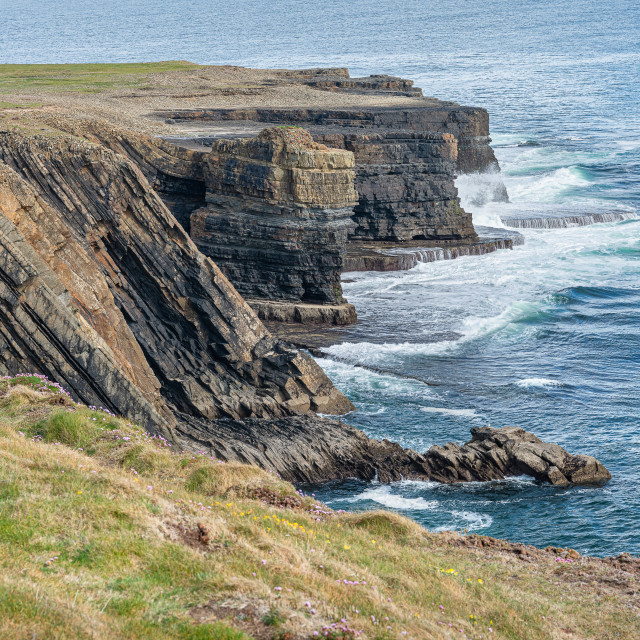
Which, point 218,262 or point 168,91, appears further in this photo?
point 168,91

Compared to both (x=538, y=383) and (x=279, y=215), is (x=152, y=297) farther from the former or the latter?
(x=538, y=383)

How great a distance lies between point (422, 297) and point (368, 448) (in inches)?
794

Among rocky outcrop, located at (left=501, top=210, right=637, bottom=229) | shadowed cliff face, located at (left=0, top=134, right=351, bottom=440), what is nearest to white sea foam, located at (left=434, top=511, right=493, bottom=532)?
shadowed cliff face, located at (left=0, top=134, right=351, bottom=440)

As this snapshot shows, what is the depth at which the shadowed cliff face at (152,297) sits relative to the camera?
28.3 metres

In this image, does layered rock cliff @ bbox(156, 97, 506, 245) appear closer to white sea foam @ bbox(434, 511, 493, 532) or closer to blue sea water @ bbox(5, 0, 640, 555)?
blue sea water @ bbox(5, 0, 640, 555)

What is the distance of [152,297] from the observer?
32219 mm

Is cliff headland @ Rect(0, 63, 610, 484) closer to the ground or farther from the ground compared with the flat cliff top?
closer to the ground

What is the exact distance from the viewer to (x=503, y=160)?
85500 millimetres

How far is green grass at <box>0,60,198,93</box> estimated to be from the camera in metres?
69.3

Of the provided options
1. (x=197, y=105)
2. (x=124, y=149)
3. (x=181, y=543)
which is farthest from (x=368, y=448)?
(x=197, y=105)

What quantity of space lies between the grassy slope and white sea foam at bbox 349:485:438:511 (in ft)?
22.1

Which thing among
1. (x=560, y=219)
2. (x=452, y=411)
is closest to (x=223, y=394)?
Answer: (x=452, y=411)

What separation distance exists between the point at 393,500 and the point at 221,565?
14.1 meters

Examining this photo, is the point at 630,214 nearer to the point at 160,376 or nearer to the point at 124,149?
the point at 124,149
